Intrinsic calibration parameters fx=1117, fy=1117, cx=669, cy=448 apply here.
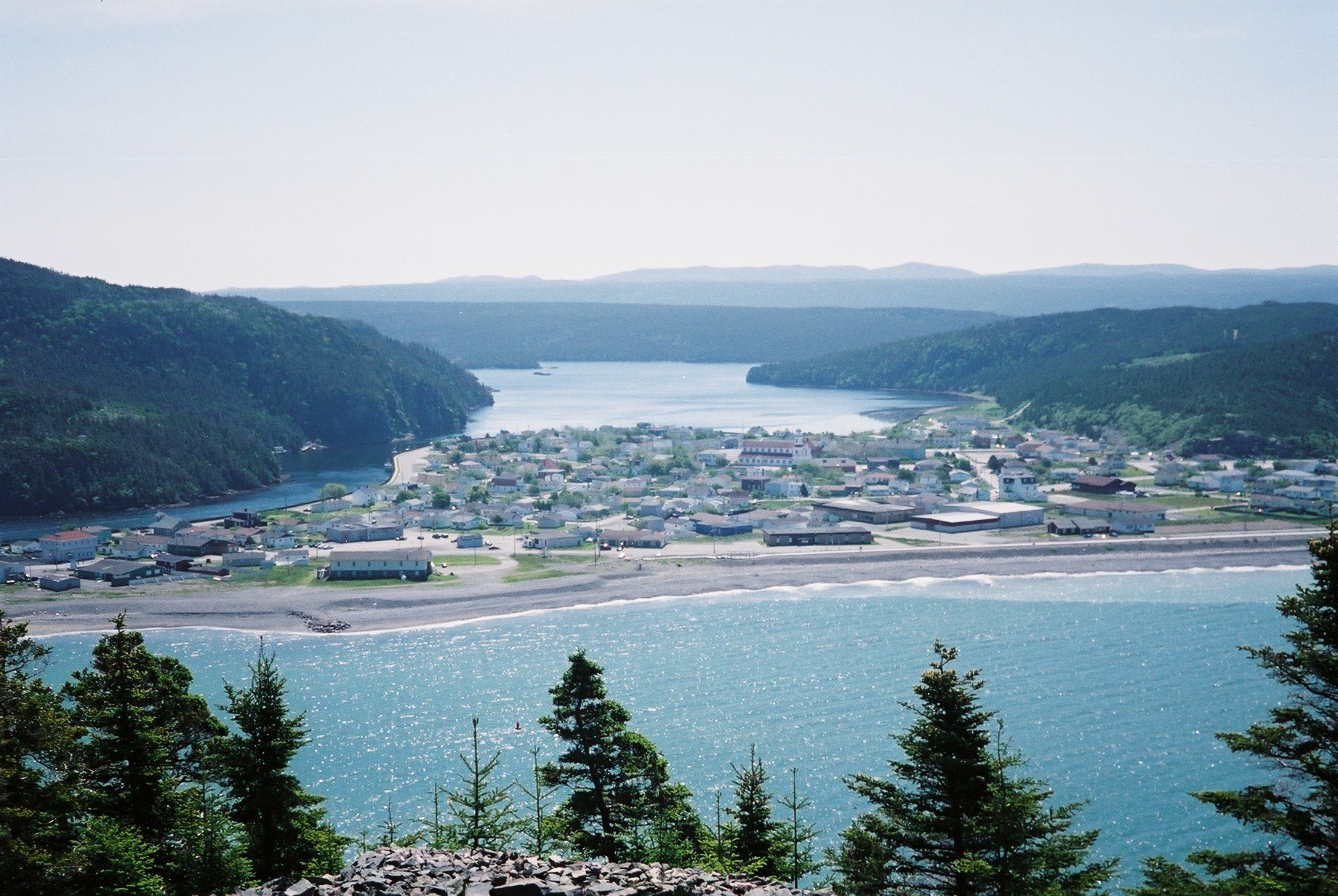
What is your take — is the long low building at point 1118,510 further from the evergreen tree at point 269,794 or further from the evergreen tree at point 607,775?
the evergreen tree at point 269,794

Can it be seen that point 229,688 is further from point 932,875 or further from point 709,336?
point 709,336

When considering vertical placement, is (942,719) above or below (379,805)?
above

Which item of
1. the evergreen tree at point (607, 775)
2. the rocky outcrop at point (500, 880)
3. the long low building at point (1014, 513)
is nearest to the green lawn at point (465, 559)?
the long low building at point (1014, 513)

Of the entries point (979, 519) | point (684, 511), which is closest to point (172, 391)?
point (684, 511)

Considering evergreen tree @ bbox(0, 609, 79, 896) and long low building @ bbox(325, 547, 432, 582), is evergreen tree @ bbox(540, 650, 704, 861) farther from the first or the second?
long low building @ bbox(325, 547, 432, 582)

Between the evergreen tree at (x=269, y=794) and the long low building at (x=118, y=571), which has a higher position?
the evergreen tree at (x=269, y=794)

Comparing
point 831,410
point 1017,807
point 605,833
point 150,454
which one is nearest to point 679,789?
point 605,833
